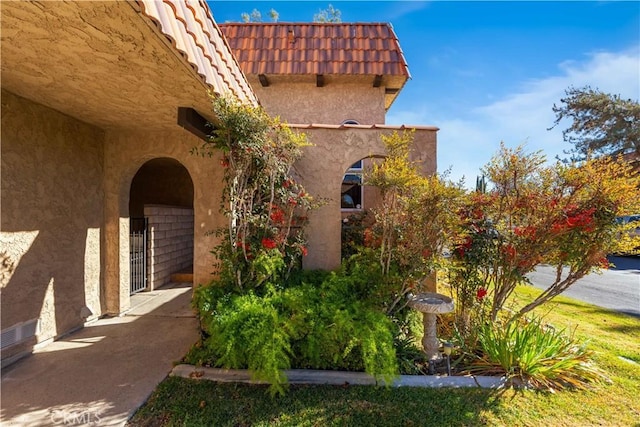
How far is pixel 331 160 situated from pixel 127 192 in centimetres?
534

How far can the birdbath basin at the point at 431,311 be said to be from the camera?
188 inches

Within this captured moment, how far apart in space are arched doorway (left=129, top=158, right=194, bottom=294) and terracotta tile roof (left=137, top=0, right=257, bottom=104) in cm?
657

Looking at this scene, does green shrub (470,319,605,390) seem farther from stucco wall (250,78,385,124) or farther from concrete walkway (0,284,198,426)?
stucco wall (250,78,385,124)

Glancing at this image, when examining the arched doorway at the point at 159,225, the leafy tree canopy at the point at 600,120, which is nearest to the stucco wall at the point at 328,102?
the arched doorway at the point at 159,225

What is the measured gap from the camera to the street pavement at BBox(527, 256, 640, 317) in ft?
30.4

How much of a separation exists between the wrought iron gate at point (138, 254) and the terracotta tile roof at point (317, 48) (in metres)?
6.51

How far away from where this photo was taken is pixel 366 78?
9891 millimetres

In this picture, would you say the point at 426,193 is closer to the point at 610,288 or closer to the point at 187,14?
the point at 187,14

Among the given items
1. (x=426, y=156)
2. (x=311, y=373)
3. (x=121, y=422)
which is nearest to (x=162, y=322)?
(x=121, y=422)

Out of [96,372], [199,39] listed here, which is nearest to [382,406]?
[96,372]

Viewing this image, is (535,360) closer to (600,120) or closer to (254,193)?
(254,193)

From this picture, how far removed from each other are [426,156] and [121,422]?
279 inches

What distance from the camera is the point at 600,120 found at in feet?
72.2

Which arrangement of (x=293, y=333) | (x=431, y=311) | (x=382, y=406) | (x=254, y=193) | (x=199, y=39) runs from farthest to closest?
(x=254, y=193) → (x=431, y=311) → (x=293, y=333) → (x=382, y=406) → (x=199, y=39)
